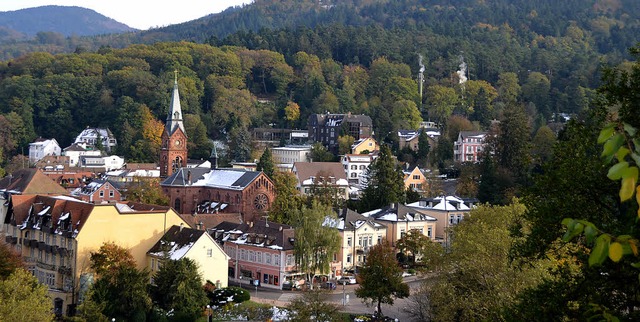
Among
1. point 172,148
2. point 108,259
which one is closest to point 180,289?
point 108,259

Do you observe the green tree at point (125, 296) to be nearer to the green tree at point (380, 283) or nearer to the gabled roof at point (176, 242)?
the gabled roof at point (176, 242)

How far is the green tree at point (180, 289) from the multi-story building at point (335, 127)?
52694 mm

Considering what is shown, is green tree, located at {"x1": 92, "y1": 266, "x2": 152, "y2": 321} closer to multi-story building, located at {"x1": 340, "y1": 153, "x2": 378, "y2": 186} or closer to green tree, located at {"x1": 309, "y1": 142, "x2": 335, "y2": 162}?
multi-story building, located at {"x1": 340, "y1": 153, "x2": 378, "y2": 186}

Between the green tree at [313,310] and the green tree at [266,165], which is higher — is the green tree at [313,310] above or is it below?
below

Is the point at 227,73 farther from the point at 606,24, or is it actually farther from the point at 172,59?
the point at 606,24

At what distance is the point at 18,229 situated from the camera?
4375 cm

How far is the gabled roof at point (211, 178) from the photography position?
57531 millimetres

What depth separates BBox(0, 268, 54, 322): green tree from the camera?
25.7 metres

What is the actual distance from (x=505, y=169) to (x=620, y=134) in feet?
177

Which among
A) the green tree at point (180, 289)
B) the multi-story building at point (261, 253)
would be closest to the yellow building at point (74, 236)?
the green tree at point (180, 289)

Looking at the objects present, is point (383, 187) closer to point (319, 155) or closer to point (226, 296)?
point (226, 296)

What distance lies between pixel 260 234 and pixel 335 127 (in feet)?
145

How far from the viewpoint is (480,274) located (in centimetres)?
2581

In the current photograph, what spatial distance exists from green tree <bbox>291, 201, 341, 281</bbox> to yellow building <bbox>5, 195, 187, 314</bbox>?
5.96 metres
